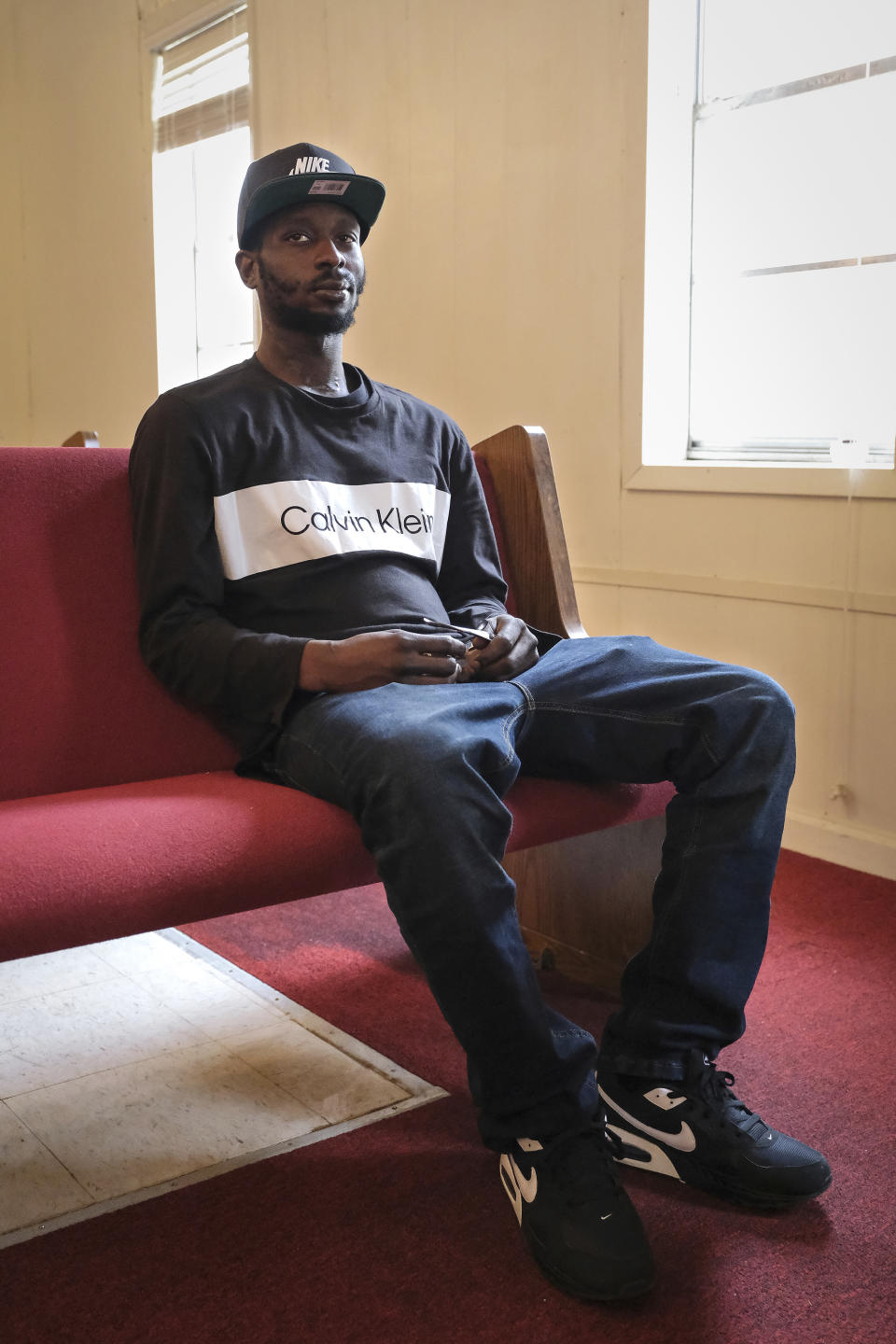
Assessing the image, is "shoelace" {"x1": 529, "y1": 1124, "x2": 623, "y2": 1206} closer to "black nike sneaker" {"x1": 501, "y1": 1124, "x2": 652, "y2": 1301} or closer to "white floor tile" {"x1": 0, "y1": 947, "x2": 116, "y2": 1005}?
"black nike sneaker" {"x1": 501, "y1": 1124, "x2": 652, "y2": 1301}

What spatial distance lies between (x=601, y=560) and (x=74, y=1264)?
2301 mm

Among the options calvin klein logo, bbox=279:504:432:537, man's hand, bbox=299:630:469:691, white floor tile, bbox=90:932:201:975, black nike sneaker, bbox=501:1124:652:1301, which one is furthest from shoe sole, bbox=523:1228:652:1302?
white floor tile, bbox=90:932:201:975

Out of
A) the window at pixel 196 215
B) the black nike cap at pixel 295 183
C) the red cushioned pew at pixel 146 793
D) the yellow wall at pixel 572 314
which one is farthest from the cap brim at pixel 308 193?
the window at pixel 196 215

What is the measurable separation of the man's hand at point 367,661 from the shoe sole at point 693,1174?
620 millimetres

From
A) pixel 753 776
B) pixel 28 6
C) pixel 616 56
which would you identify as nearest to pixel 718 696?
pixel 753 776

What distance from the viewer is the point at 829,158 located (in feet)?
9.23

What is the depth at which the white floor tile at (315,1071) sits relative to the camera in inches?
65.2

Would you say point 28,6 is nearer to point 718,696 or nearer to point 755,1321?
point 718,696

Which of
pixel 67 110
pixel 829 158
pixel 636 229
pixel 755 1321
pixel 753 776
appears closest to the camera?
pixel 755 1321

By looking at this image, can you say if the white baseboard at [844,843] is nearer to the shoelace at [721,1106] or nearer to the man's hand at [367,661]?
the shoelace at [721,1106]

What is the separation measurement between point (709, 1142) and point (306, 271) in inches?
52.4

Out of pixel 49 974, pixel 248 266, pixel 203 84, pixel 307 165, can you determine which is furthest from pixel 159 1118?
pixel 203 84

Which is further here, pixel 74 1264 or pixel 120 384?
pixel 120 384

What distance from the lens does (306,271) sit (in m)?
1.85
